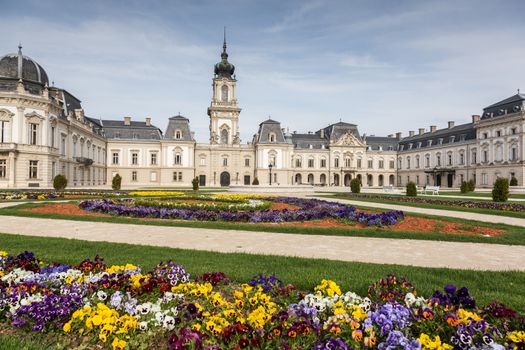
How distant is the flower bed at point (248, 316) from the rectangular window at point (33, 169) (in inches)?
1592

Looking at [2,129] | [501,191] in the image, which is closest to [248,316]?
[501,191]

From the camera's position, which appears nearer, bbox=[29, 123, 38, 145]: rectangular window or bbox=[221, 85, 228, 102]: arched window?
bbox=[29, 123, 38, 145]: rectangular window

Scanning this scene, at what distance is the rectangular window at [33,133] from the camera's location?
3777cm

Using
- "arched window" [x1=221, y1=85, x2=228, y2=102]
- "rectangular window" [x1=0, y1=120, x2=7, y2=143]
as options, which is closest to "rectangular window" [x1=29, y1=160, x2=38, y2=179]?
"rectangular window" [x1=0, y1=120, x2=7, y2=143]

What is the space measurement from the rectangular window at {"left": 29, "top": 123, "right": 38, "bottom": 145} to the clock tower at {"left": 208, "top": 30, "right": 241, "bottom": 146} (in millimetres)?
29963

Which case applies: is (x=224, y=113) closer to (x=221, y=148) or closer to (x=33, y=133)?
(x=221, y=148)

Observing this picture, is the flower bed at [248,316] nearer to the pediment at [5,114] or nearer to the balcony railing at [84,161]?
the pediment at [5,114]

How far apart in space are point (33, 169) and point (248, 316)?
4350 cm

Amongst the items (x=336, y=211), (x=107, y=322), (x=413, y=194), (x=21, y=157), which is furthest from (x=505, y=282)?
(x=21, y=157)

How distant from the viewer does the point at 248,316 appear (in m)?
3.70

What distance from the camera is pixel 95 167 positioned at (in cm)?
5597

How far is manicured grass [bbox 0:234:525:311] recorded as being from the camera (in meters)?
4.90

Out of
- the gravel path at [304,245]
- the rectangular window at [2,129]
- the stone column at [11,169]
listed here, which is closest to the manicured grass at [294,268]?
the gravel path at [304,245]

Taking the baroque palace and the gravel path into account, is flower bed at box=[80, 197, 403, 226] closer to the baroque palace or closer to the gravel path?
the gravel path
